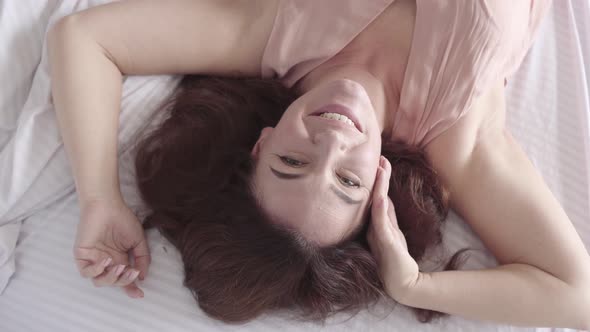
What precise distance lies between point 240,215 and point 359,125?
11.0 inches

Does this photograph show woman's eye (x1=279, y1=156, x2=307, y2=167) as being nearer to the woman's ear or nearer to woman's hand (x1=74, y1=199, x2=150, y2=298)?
the woman's ear

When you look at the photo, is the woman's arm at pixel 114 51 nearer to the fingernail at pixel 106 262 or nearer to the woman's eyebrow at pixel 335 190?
the fingernail at pixel 106 262

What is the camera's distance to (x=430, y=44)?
3.80 ft

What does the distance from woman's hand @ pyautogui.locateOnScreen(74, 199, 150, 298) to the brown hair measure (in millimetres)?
63

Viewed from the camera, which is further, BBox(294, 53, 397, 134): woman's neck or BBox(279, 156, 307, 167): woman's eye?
BBox(294, 53, 397, 134): woman's neck

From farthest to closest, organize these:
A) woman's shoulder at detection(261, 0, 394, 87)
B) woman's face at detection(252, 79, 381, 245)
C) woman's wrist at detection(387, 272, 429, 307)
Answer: woman's shoulder at detection(261, 0, 394, 87), woman's wrist at detection(387, 272, 429, 307), woman's face at detection(252, 79, 381, 245)

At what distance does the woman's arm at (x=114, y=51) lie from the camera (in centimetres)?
112

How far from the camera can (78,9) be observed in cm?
129

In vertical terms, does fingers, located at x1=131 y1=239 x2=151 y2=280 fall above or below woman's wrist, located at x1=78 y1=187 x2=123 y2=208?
below

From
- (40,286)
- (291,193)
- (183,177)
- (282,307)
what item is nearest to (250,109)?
(183,177)

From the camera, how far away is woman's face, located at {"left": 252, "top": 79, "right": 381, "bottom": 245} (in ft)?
3.18

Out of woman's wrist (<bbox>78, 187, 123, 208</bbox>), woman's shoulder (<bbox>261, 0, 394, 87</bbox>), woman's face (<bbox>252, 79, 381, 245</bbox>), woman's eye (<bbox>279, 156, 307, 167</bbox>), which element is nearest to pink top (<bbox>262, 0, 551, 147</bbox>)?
woman's shoulder (<bbox>261, 0, 394, 87</bbox>)

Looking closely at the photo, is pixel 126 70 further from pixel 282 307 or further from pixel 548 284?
pixel 548 284

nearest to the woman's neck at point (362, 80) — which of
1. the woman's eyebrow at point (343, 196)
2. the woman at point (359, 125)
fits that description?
the woman at point (359, 125)
